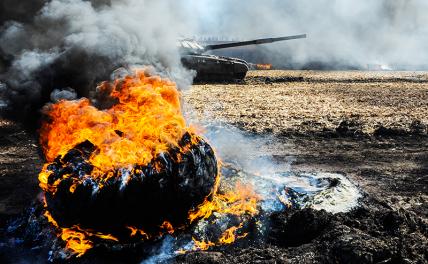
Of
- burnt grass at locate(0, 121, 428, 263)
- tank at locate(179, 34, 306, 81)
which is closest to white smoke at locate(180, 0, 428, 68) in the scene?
tank at locate(179, 34, 306, 81)

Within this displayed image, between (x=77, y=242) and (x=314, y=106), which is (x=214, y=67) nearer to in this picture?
(x=314, y=106)

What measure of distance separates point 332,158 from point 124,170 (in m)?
4.88

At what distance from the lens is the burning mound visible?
4.08 metres

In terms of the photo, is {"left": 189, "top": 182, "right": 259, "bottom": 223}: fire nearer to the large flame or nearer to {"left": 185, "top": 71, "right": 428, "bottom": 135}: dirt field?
the large flame

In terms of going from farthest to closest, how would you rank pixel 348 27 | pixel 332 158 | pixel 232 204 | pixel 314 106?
pixel 348 27
pixel 314 106
pixel 332 158
pixel 232 204

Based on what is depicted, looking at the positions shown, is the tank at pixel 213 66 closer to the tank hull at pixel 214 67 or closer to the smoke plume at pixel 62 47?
the tank hull at pixel 214 67

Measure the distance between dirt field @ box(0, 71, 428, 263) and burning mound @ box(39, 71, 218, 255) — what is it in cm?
64

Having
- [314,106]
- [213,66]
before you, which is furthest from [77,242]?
[213,66]

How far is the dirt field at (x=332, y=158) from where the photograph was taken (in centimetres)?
420

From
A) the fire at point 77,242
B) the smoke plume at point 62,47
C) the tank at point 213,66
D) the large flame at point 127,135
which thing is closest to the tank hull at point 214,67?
the tank at point 213,66

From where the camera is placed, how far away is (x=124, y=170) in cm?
412

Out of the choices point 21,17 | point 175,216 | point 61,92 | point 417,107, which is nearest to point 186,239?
point 175,216

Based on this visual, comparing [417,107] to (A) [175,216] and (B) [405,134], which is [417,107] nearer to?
(B) [405,134]

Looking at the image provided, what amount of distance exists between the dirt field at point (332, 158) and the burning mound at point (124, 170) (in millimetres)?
642
